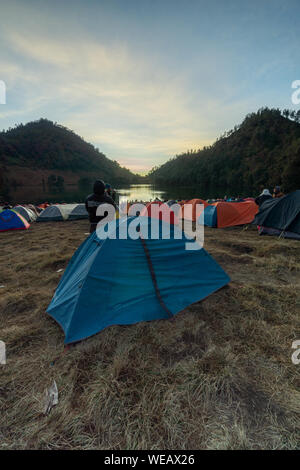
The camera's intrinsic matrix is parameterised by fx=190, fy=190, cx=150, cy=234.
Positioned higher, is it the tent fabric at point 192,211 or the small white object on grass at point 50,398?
the tent fabric at point 192,211

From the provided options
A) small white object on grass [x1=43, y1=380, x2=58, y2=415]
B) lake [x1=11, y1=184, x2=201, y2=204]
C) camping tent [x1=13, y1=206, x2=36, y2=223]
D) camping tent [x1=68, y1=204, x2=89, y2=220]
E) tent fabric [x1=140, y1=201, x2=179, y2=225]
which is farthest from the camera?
lake [x1=11, y1=184, x2=201, y2=204]

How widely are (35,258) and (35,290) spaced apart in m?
2.35

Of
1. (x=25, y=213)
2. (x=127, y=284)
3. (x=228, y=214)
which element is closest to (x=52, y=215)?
(x=25, y=213)

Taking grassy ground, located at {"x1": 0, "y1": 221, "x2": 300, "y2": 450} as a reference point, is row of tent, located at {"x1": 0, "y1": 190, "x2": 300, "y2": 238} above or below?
above

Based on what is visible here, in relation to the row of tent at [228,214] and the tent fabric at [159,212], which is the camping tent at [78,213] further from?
the row of tent at [228,214]

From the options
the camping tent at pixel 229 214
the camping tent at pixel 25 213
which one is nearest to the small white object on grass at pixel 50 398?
the camping tent at pixel 229 214

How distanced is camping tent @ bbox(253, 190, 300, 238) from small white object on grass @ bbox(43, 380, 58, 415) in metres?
8.84

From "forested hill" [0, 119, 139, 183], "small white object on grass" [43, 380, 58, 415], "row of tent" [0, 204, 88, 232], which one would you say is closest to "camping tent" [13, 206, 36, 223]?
"row of tent" [0, 204, 88, 232]

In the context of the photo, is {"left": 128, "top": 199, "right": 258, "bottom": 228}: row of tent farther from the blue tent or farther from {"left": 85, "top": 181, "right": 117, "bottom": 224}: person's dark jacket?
the blue tent

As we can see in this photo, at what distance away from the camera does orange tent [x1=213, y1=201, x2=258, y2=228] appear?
1092cm

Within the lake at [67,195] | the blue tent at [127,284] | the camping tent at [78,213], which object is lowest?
the blue tent at [127,284]

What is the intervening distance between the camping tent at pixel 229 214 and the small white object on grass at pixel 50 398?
10353 millimetres

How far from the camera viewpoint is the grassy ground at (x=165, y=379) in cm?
170

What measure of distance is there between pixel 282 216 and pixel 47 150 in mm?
157108
